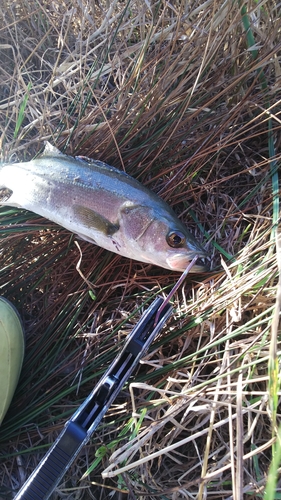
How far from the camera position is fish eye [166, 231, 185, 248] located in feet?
6.89

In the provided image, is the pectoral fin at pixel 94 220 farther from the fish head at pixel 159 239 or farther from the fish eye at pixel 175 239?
the fish eye at pixel 175 239

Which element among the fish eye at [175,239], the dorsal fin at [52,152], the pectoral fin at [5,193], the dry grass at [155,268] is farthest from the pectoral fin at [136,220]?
the pectoral fin at [5,193]

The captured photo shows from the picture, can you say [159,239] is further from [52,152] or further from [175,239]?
[52,152]

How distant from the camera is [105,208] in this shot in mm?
2223

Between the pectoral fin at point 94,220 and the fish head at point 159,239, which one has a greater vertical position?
the pectoral fin at point 94,220

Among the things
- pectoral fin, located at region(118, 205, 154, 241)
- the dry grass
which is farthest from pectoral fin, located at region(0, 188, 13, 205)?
pectoral fin, located at region(118, 205, 154, 241)

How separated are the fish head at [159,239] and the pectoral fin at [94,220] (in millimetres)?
65

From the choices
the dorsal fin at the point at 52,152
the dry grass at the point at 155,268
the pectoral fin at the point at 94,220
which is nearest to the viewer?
the dry grass at the point at 155,268

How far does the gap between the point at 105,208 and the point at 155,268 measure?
1.76 ft

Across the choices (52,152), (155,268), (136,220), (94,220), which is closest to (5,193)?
(52,152)

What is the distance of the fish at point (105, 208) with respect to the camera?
83.3 inches

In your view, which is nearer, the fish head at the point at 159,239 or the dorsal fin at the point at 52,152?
the fish head at the point at 159,239

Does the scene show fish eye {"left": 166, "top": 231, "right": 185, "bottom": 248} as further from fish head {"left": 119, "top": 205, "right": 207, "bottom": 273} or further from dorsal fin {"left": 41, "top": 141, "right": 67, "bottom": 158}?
dorsal fin {"left": 41, "top": 141, "right": 67, "bottom": 158}

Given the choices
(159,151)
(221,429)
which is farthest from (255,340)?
(159,151)
